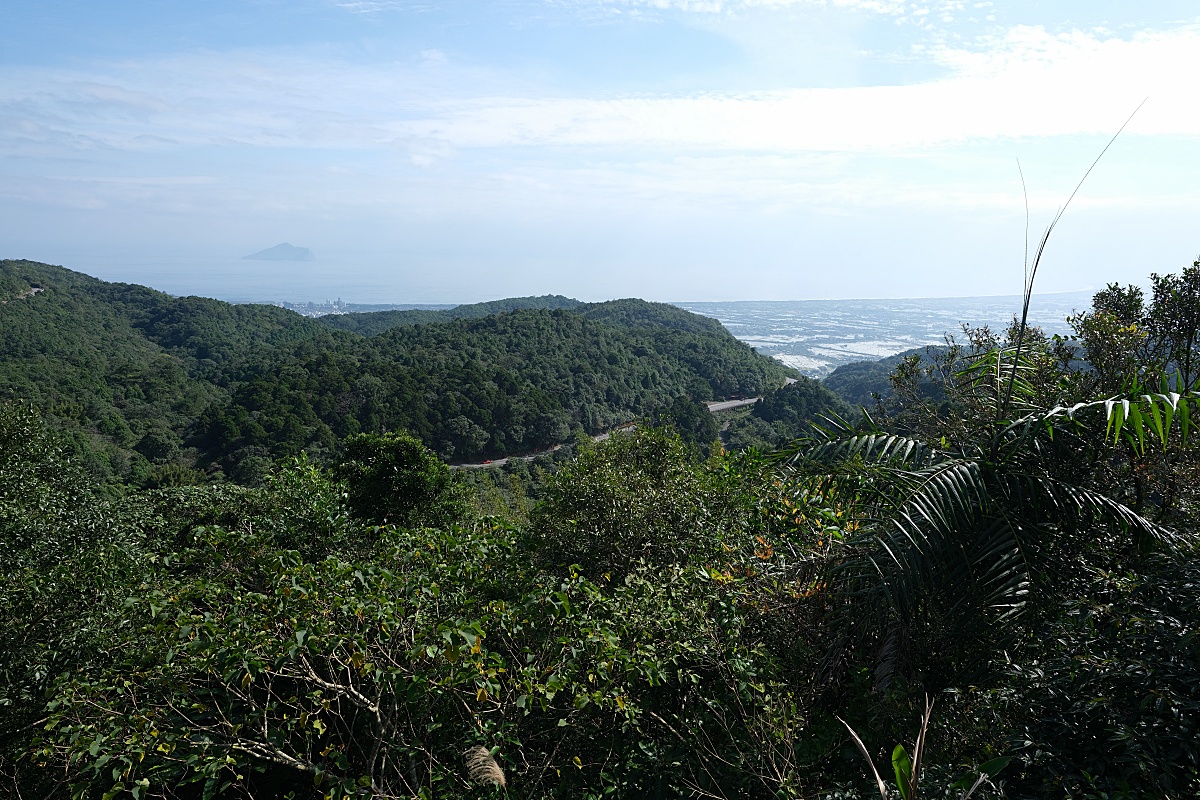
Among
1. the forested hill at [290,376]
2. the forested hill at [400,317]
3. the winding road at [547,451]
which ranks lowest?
the winding road at [547,451]

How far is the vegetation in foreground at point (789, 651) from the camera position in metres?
2.67

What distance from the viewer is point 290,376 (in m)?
48.9

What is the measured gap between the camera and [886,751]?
3.19 m

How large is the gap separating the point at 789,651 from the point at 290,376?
5088 cm

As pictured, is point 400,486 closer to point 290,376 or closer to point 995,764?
point 995,764

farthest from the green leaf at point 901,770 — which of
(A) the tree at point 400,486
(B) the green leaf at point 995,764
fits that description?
Answer: (A) the tree at point 400,486

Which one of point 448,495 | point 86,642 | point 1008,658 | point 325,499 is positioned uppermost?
point 1008,658

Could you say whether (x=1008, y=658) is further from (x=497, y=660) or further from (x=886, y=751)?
(x=497, y=660)

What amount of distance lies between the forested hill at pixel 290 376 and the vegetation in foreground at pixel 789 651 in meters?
27.5

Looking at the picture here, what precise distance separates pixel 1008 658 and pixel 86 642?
6.49 m

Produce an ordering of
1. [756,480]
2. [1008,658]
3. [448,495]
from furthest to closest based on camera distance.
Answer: [448,495], [756,480], [1008,658]

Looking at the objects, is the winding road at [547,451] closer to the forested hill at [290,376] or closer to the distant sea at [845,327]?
the forested hill at [290,376]

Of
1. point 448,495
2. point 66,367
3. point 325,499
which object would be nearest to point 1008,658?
point 325,499

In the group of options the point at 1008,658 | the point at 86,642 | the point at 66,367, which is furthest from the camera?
the point at 66,367
